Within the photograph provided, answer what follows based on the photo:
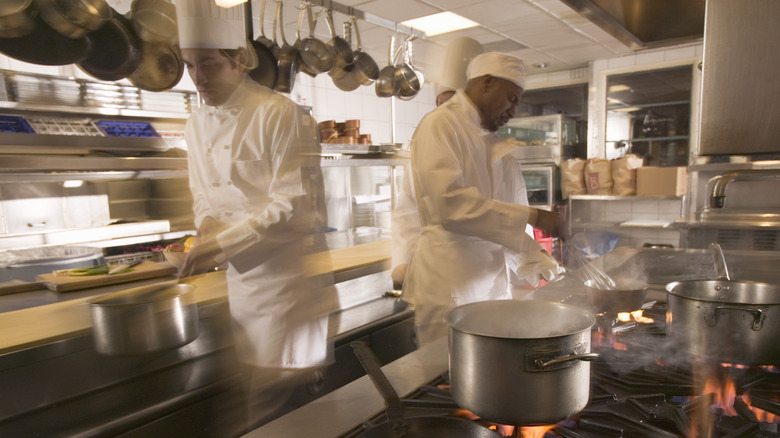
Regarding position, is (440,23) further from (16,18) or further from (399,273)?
(16,18)

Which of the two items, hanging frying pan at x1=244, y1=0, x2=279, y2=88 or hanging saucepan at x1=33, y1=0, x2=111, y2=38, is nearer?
hanging saucepan at x1=33, y1=0, x2=111, y2=38

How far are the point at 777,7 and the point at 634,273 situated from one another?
86 cm

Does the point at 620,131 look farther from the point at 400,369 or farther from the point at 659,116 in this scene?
the point at 400,369

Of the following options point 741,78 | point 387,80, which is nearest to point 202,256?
point 741,78

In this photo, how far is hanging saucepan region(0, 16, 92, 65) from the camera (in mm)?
2041

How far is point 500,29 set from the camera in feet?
14.2

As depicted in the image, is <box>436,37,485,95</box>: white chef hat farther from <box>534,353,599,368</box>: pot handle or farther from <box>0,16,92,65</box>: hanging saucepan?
<box>534,353,599,368</box>: pot handle

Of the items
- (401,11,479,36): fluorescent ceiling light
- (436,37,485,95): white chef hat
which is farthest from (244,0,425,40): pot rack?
(436,37,485,95): white chef hat

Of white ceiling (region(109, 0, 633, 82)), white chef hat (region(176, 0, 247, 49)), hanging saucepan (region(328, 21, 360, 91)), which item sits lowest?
white chef hat (region(176, 0, 247, 49))

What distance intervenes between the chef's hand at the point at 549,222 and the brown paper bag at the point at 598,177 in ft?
12.9

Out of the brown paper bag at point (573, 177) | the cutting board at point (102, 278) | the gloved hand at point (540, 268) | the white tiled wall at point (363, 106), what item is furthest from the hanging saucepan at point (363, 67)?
the brown paper bag at point (573, 177)

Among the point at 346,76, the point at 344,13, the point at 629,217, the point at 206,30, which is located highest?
the point at 344,13

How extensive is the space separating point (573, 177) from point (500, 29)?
6.07 feet

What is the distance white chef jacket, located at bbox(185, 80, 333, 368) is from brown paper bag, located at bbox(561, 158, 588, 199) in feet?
13.5
